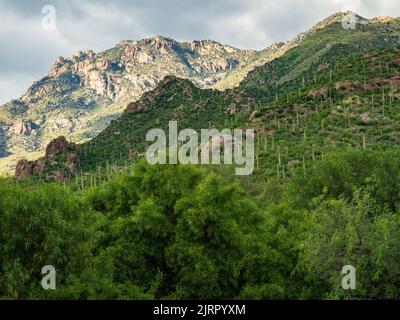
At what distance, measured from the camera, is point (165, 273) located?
1156 inches

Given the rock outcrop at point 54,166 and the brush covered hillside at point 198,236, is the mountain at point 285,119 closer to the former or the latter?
the rock outcrop at point 54,166

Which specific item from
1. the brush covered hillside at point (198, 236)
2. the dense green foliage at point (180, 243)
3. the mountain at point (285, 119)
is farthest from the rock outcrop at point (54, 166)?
the dense green foliage at point (180, 243)

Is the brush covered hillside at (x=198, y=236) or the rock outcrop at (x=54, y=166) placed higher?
the rock outcrop at (x=54, y=166)

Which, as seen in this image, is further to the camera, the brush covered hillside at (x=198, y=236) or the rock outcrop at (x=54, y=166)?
the rock outcrop at (x=54, y=166)

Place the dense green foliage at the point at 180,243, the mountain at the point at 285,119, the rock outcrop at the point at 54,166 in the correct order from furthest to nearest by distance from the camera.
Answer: the rock outcrop at the point at 54,166
the mountain at the point at 285,119
the dense green foliage at the point at 180,243

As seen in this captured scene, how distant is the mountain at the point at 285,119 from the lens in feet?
250

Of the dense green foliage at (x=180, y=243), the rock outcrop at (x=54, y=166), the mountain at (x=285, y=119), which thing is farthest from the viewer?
the rock outcrop at (x=54, y=166)

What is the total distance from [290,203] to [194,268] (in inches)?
802

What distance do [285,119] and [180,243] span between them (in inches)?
2703

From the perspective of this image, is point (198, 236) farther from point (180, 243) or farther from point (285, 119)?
point (285, 119)

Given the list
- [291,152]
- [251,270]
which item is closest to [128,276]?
[251,270]

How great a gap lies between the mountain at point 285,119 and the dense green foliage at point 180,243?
34.8m

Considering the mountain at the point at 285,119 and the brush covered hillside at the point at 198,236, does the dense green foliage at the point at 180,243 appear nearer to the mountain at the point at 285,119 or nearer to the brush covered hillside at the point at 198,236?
the brush covered hillside at the point at 198,236
